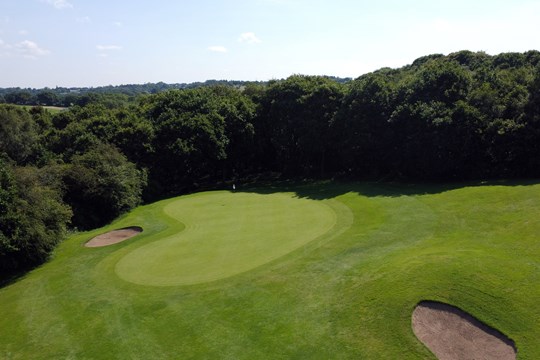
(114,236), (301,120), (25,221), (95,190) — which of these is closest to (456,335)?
(114,236)

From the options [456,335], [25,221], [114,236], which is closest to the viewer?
[456,335]

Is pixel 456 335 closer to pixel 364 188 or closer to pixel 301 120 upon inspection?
pixel 364 188

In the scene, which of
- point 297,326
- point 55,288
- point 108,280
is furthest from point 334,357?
point 55,288

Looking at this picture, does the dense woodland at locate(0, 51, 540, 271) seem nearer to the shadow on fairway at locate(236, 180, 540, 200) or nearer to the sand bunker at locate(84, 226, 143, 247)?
the sand bunker at locate(84, 226, 143, 247)

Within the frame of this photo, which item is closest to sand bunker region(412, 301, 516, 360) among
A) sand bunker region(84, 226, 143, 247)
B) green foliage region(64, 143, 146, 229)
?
sand bunker region(84, 226, 143, 247)

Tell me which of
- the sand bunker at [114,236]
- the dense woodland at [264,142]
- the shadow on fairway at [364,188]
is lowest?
the sand bunker at [114,236]

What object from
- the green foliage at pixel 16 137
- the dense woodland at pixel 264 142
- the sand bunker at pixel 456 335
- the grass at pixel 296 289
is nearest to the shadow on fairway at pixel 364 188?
the dense woodland at pixel 264 142

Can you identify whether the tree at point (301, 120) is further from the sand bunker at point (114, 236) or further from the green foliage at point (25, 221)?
the green foliage at point (25, 221)
